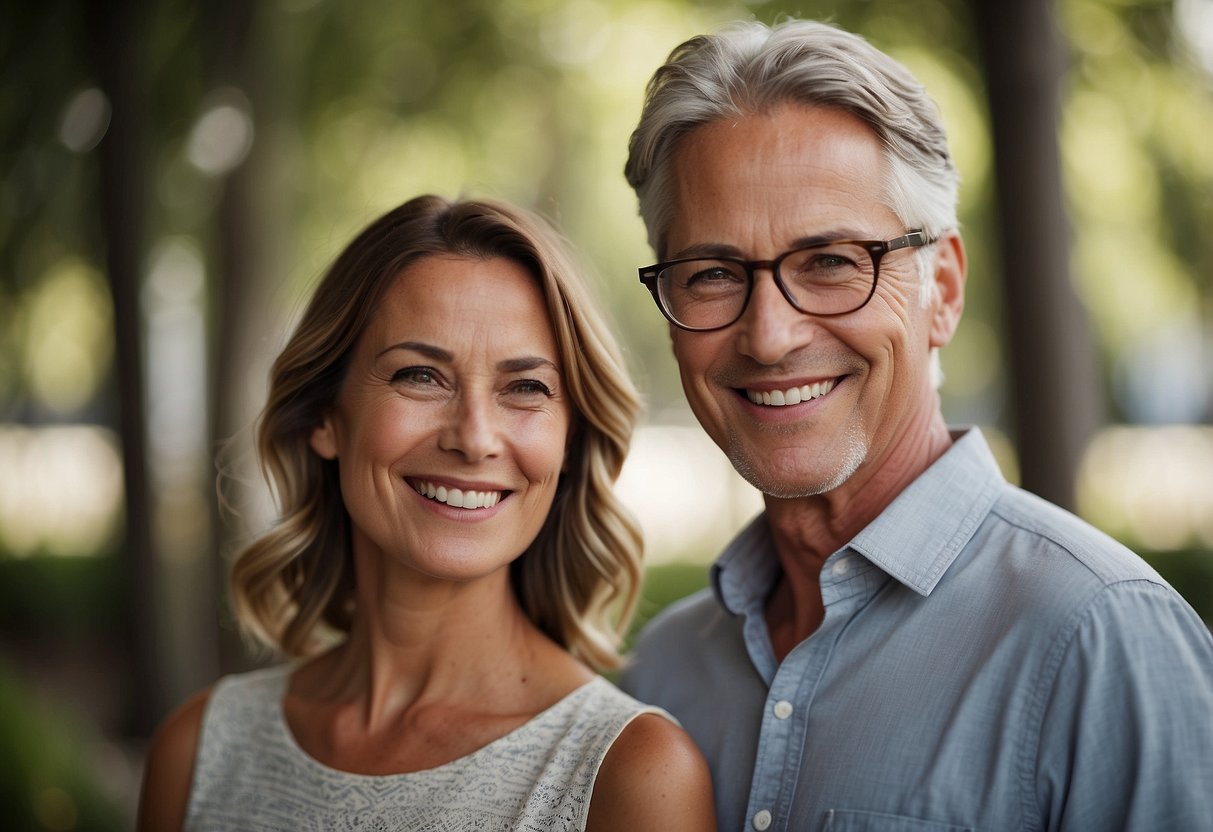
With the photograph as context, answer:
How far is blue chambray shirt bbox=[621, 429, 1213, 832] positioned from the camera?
6.38 ft

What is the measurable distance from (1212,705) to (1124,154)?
6.46 meters

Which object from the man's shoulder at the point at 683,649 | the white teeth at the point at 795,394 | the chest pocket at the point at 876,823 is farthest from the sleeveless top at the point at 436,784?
the white teeth at the point at 795,394

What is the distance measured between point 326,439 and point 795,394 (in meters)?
1.15

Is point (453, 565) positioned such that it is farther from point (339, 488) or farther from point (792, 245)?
→ point (792, 245)

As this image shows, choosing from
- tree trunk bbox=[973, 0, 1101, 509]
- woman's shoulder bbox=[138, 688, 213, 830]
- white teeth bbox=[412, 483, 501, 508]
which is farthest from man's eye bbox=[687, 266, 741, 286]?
tree trunk bbox=[973, 0, 1101, 509]

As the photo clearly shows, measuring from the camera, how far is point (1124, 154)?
24.7ft

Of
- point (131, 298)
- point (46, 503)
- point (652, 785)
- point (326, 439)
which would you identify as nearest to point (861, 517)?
point (652, 785)

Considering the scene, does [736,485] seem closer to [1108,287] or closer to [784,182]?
[1108,287]

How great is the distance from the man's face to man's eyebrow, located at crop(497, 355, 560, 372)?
31cm

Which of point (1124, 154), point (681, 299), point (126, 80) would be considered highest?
point (126, 80)

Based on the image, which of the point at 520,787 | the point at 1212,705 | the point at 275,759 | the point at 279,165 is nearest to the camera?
the point at 1212,705

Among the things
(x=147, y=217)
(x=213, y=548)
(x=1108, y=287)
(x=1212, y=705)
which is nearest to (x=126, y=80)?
(x=147, y=217)

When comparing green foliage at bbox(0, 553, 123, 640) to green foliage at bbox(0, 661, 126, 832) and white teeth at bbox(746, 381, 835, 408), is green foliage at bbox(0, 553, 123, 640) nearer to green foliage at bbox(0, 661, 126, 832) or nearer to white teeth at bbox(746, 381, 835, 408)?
green foliage at bbox(0, 661, 126, 832)

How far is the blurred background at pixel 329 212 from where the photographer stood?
196 inches
